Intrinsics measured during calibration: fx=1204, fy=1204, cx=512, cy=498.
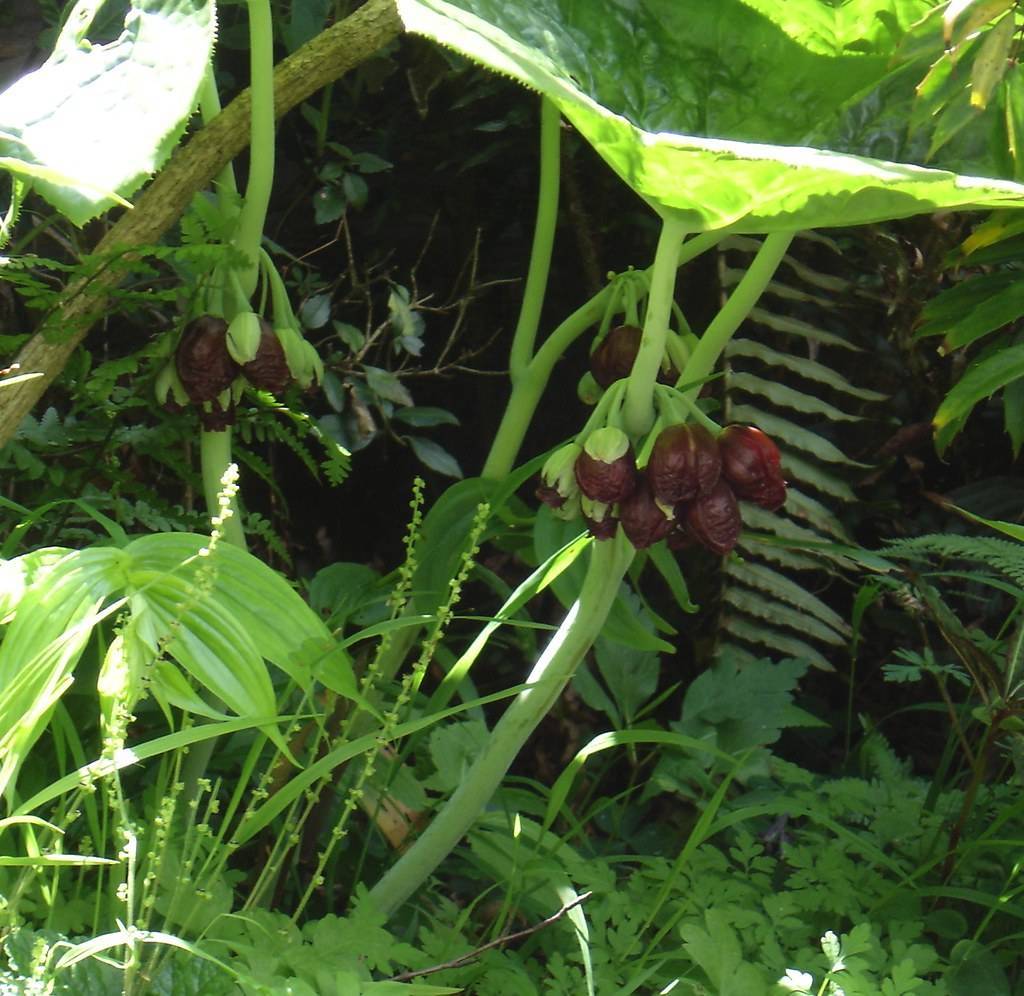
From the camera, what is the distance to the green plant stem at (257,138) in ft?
3.12

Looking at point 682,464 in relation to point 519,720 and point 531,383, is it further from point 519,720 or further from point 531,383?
point 531,383

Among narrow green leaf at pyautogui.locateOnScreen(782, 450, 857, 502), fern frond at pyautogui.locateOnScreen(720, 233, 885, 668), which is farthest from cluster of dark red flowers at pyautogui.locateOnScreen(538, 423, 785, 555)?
narrow green leaf at pyautogui.locateOnScreen(782, 450, 857, 502)

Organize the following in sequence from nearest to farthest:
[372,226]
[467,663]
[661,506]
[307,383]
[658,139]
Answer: [658,139] < [661,506] < [467,663] < [307,383] < [372,226]

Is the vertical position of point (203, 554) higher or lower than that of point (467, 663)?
higher

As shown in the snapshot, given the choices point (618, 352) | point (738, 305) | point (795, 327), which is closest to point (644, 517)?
point (738, 305)

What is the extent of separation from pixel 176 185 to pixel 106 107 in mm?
215

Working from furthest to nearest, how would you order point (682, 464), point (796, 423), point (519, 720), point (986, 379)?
point (796, 423)
point (986, 379)
point (519, 720)
point (682, 464)

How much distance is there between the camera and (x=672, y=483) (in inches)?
31.4

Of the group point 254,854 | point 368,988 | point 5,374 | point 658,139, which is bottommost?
point 254,854

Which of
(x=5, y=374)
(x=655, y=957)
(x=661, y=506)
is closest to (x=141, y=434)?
(x=5, y=374)

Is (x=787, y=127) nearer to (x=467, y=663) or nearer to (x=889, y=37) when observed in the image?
(x=889, y=37)

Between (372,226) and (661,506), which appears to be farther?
(372,226)

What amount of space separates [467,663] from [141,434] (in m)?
0.40

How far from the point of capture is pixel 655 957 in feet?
2.88
